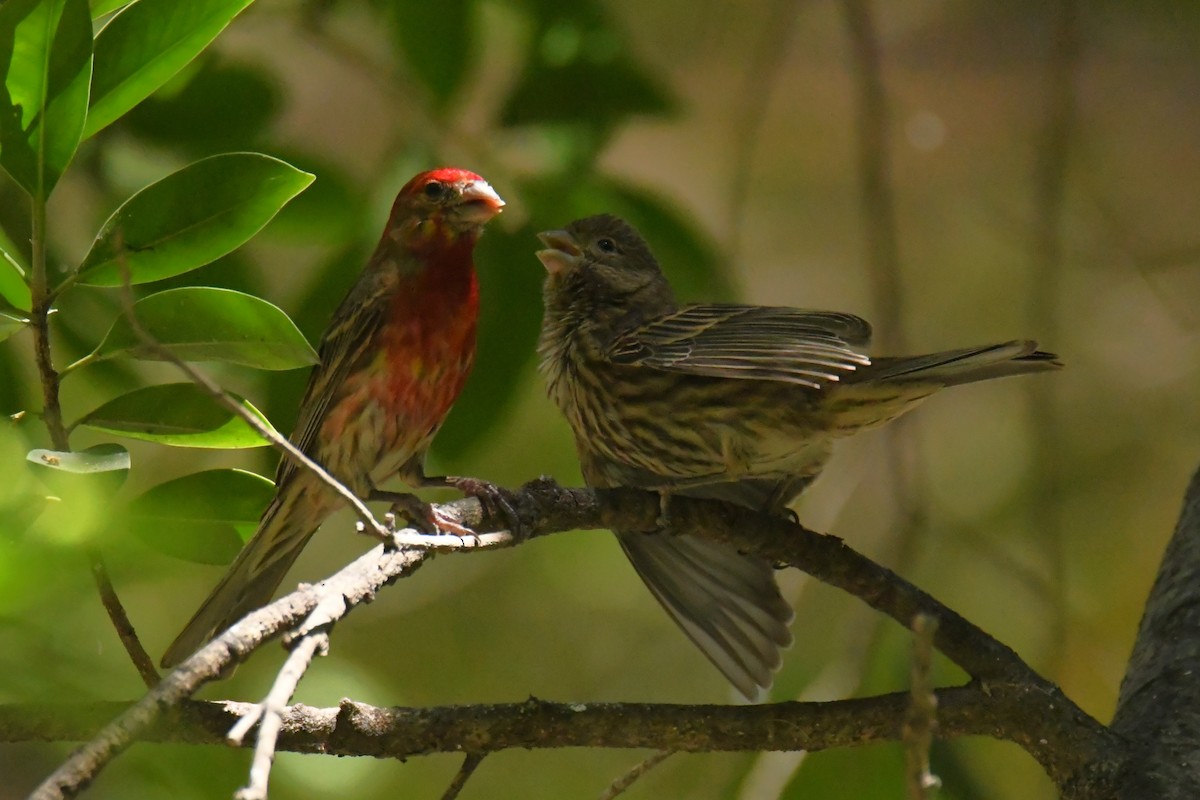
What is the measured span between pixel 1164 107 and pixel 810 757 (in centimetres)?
557

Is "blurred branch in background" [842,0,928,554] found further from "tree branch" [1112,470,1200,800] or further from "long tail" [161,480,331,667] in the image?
"long tail" [161,480,331,667]

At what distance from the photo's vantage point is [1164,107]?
7457 millimetres

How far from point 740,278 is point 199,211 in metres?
4.33

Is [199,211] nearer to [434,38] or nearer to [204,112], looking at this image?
[204,112]

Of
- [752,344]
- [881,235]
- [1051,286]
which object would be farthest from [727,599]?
[1051,286]

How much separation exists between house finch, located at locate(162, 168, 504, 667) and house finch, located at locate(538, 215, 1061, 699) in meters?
0.35

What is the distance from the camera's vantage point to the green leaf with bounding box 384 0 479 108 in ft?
12.2

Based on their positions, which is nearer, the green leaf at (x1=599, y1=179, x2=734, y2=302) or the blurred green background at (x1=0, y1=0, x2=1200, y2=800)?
the blurred green background at (x1=0, y1=0, x2=1200, y2=800)

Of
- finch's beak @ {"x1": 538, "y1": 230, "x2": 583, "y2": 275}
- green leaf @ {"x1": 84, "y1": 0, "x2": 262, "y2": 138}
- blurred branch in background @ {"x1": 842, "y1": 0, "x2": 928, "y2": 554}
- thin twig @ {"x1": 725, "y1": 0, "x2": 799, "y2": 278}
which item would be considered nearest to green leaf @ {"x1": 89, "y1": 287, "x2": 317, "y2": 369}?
green leaf @ {"x1": 84, "y1": 0, "x2": 262, "y2": 138}

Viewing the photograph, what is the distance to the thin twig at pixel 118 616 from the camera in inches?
75.1

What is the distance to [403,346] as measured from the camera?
140 inches

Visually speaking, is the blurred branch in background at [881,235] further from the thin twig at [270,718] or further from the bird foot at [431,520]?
the thin twig at [270,718]

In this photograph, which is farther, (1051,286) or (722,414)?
(1051,286)

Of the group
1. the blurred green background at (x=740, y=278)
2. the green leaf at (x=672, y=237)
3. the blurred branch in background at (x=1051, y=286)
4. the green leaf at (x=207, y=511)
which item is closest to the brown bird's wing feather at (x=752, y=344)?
the green leaf at (x=672, y=237)
